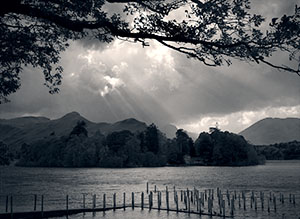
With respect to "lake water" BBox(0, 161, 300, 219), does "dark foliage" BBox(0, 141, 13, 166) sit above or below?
above

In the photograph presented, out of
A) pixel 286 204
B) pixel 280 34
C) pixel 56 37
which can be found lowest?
pixel 286 204

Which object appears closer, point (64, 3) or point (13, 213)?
point (64, 3)

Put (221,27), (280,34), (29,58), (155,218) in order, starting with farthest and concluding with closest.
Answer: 1. (155,218)
2. (29,58)
3. (221,27)
4. (280,34)

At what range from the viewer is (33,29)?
15.5m

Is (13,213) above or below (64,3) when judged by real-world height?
below

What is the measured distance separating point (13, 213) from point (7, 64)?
17624 mm

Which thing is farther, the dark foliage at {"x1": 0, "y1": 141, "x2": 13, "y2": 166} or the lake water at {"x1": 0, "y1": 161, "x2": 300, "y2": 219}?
the lake water at {"x1": 0, "y1": 161, "x2": 300, "y2": 219}

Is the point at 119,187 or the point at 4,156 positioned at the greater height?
the point at 4,156

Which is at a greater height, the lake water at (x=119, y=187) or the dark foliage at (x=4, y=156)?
the dark foliage at (x=4, y=156)

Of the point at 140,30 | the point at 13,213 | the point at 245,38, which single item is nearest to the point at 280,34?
the point at 245,38

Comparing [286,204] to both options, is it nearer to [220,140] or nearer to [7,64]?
[7,64]

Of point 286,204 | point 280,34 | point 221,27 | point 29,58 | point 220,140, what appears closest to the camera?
point 280,34

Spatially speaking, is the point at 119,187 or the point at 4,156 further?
the point at 119,187

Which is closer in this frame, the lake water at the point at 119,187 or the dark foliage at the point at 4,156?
the dark foliage at the point at 4,156
